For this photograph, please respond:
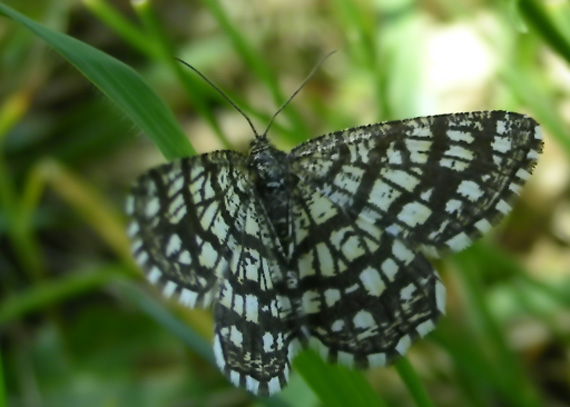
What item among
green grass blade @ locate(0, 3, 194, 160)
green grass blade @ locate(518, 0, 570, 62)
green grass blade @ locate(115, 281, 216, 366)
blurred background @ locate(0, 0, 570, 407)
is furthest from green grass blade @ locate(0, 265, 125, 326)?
green grass blade @ locate(518, 0, 570, 62)

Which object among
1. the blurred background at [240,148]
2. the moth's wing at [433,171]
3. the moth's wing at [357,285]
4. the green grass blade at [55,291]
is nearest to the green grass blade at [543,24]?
the blurred background at [240,148]

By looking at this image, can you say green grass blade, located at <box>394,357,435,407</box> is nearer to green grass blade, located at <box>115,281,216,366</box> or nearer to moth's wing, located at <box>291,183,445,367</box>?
moth's wing, located at <box>291,183,445,367</box>

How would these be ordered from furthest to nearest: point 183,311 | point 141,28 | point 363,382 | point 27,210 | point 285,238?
point 141,28, point 27,210, point 183,311, point 285,238, point 363,382

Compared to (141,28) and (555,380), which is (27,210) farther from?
(555,380)

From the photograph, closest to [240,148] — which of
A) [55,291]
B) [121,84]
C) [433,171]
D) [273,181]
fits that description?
[55,291]

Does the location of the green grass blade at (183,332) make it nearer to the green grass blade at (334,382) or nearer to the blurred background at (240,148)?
the blurred background at (240,148)

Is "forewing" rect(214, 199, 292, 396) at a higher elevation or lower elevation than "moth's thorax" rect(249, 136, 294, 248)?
lower

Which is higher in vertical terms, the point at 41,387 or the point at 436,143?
the point at 41,387

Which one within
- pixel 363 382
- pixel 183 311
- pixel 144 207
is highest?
pixel 183 311

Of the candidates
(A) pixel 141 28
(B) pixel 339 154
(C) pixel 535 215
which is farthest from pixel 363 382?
(A) pixel 141 28
